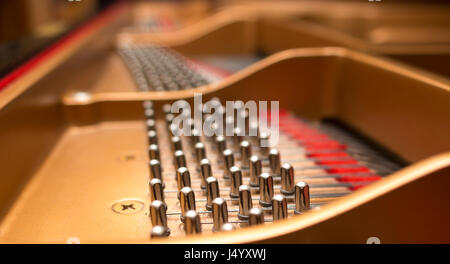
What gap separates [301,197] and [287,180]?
0.35 feet

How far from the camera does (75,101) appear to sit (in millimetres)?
1844

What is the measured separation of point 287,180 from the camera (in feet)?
3.93

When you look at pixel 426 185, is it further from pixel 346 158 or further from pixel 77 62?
pixel 77 62

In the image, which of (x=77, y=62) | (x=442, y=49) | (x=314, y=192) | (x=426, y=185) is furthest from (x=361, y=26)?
(x=426, y=185)

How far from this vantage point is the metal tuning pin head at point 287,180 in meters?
1.20

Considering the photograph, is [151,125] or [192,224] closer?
[192,224]

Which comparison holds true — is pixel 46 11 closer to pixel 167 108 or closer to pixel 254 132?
pixel 167 108

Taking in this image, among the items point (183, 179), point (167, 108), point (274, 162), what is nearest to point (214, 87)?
point (167, 108)

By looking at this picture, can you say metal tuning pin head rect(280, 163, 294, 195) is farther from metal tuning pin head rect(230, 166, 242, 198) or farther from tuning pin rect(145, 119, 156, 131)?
tuning pin rect(145, 119, 156, 131)

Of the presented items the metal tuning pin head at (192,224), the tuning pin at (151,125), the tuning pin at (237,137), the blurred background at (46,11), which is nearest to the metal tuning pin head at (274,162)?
the tuning pin at (237,137)

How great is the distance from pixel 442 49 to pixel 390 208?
1.36m

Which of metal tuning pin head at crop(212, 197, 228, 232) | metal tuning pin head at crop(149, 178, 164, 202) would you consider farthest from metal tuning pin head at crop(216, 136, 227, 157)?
metal tuning pin head at crop(212, 197, 228, 232)

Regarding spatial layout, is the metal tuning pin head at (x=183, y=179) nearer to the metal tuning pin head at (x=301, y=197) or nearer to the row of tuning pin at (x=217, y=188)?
the row of tuning pin at (x=217, y=188)
